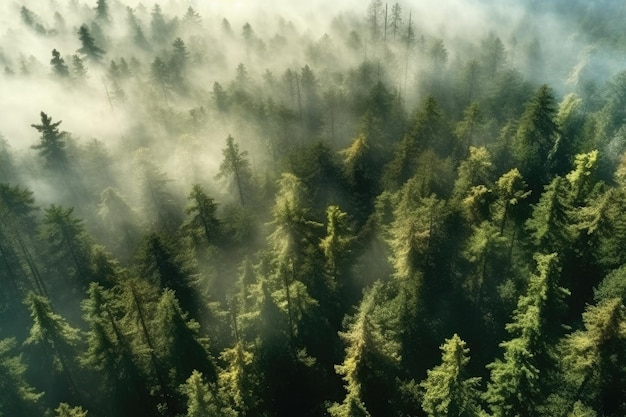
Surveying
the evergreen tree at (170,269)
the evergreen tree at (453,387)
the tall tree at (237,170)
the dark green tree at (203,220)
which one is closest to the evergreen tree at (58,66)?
the tall tree at (237,170)

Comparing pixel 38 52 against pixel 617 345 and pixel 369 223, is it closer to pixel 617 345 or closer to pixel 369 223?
pixel 369 223

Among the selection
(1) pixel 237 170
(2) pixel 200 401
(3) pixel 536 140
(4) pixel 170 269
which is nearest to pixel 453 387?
(2) pixel 200 401

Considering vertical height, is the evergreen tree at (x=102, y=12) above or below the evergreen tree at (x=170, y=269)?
above

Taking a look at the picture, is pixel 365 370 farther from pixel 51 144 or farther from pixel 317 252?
pixel 51 144

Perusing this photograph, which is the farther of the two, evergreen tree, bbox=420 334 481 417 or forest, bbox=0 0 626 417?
forest, bbox=0 0 626 417

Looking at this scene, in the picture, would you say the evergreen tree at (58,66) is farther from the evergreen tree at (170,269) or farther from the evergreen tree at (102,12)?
the evergreen tree at (170,269)

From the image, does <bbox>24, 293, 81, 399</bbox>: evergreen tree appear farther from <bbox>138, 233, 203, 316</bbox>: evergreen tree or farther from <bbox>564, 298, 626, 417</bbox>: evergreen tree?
<bbox>564, 298, 626, 417</bbox>: evergreen tree

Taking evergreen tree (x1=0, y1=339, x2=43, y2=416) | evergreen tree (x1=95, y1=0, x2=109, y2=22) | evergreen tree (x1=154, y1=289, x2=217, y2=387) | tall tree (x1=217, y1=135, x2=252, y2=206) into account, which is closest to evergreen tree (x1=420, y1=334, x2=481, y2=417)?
evergreen tree (x1=154, y1=289, x2=217, y2=387)

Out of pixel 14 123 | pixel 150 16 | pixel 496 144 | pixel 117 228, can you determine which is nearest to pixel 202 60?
pixel 14 123
